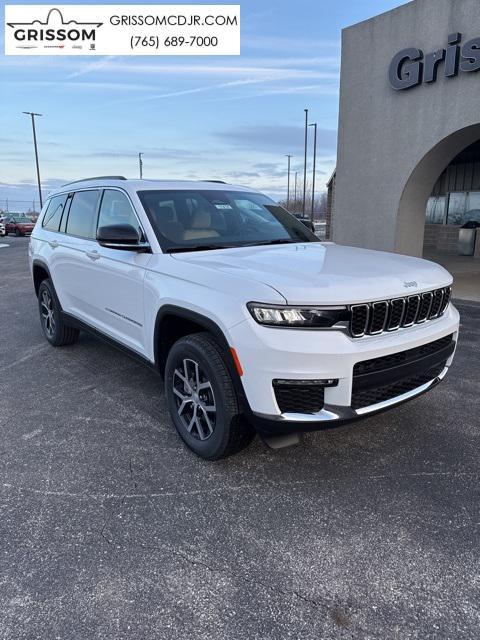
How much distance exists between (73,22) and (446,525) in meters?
12.2

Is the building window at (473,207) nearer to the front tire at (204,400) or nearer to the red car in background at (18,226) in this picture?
the front tire at (204,400)

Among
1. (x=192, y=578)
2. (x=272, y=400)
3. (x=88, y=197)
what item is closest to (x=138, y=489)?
(x=192, y=578)

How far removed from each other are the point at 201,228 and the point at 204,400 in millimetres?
1428

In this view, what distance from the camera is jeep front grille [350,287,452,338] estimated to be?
2.76 meters

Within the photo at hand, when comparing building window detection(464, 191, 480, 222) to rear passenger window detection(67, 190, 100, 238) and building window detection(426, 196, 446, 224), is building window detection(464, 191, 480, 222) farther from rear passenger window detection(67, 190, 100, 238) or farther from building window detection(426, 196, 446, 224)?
rear passenger window detection(67, 190, 100, 238)

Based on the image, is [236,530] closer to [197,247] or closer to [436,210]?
[197,247]

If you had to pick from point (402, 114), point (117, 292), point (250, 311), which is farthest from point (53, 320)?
point (402, 114)

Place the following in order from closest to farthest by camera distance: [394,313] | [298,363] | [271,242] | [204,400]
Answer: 1. [298,363]
2. [394,313]
3. [204,400]
4. [271,242]

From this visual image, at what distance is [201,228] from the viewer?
389cm

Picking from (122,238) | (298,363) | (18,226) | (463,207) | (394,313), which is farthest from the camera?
(18,226)

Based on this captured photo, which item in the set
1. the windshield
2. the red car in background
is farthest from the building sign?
the red car in background

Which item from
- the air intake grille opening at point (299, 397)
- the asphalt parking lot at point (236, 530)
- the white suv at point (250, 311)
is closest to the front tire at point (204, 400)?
the white suv at point (250, 311)

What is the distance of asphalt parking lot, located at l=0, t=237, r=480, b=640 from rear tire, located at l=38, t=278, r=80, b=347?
1737 millimetres

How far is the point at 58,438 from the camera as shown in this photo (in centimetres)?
365
